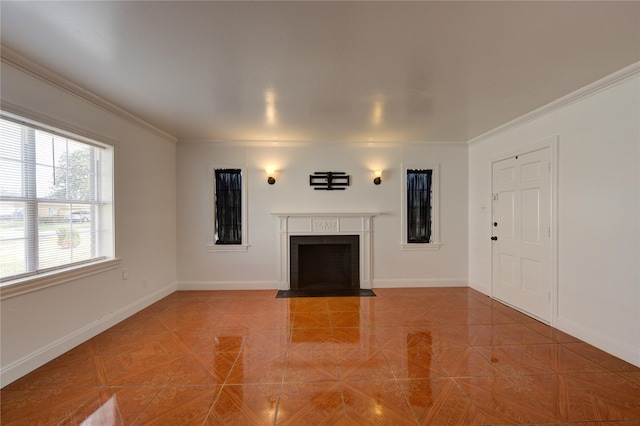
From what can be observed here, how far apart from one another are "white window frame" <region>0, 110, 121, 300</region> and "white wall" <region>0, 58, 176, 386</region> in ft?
0.16

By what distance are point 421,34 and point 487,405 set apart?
268 cm

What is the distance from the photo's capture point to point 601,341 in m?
2.70

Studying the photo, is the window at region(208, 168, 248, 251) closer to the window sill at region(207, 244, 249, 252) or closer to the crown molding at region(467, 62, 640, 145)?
the window sill at region(207, 244, 249, 252)

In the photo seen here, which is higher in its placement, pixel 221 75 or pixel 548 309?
pixel 221 75

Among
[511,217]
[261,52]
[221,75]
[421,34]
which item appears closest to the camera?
[421,34]

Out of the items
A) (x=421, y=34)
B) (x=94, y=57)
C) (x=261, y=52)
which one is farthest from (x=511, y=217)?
(x=94, y=57)

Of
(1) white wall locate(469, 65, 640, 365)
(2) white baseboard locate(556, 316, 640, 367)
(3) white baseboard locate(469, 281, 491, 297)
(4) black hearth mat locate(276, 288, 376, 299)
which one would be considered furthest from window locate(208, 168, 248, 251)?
(2) white baseboard locate(556, 316, 640, 367)

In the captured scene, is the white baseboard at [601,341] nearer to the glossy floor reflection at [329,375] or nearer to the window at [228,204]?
the glossy floor reflection at [329,375]

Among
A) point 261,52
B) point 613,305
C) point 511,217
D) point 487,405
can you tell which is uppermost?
point 261,52

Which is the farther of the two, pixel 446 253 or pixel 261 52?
pixel 446 253

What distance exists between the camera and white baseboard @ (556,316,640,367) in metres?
2.44

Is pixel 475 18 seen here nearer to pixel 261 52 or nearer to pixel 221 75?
pixel 261 52

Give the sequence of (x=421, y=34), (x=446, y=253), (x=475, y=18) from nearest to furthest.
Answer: (x=475, y=18) < (x=421, y=34) < (x=446, y=253)

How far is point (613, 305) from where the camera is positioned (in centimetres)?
260
